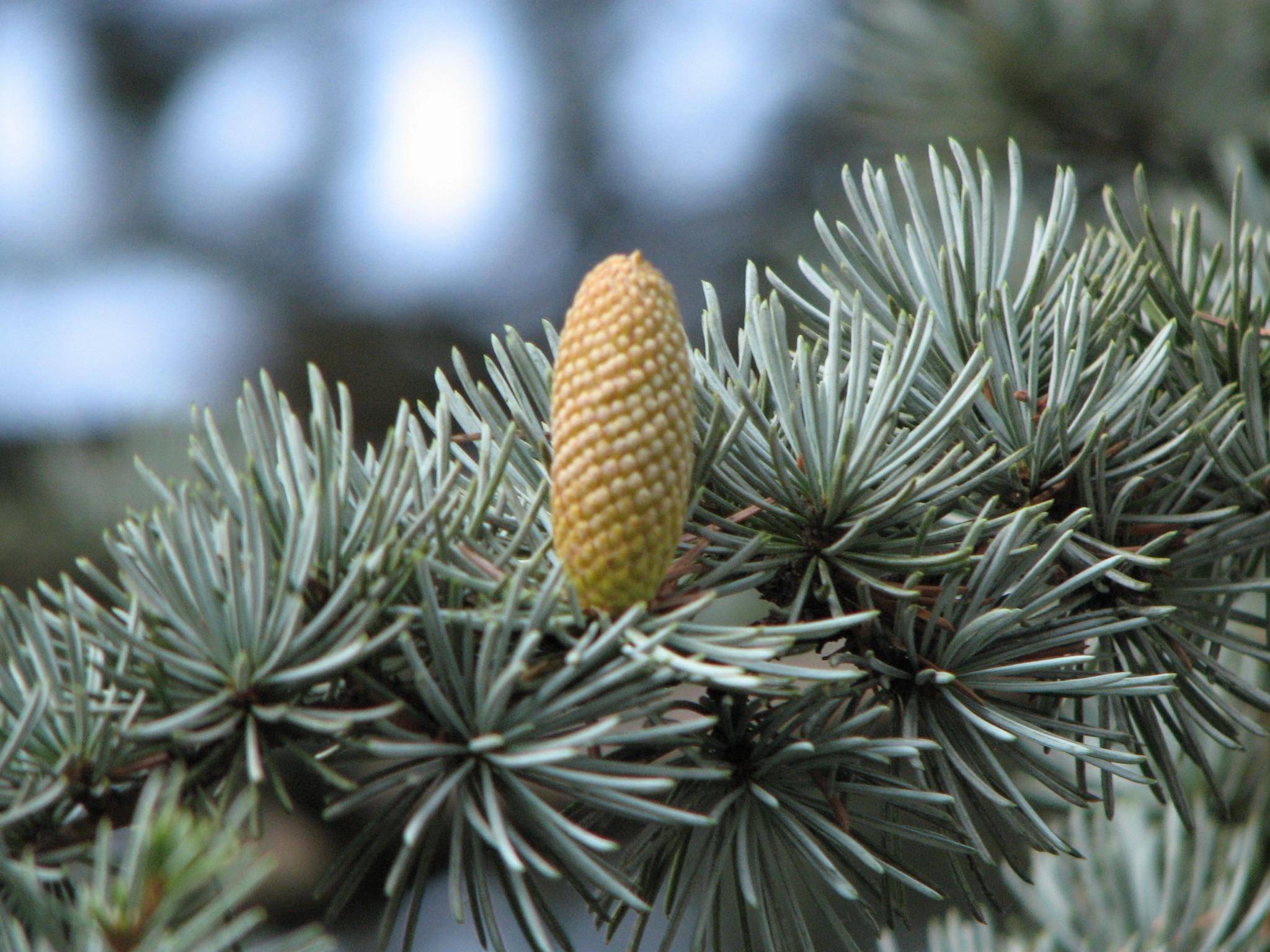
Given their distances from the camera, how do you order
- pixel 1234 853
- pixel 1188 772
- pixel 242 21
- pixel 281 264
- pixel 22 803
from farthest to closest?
pixel 242 21, pixel 281 264, pixel 1188 772, pixel 1234 853, pixel 22 803

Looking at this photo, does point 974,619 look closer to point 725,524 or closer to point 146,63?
point 725,524

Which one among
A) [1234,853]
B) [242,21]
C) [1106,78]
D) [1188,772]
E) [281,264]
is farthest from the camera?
[242,21]

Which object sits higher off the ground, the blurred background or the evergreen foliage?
the blurred background

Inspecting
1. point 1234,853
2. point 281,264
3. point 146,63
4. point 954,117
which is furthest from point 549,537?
point 146,63

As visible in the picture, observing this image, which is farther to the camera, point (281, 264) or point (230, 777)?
point (281, 264)

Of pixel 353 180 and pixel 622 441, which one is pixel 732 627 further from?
pixel 353 180

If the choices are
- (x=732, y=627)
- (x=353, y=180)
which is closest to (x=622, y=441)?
(x=732, y=627)
